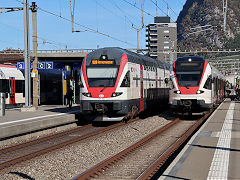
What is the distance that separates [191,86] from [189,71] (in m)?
0.89

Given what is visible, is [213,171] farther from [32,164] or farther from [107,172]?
[32,164]

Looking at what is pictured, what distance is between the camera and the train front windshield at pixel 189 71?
65.3 feet

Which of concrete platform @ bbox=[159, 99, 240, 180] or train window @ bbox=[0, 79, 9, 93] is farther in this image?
train window @ bbox=[0, 79, 9, 93]

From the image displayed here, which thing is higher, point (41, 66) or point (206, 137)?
point (41, 66)

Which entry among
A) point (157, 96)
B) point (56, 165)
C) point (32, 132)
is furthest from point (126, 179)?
point (157, 96)

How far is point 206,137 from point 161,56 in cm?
15549

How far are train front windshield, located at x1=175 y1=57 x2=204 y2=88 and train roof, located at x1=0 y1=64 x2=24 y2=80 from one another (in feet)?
41.4

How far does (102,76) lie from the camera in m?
17.4

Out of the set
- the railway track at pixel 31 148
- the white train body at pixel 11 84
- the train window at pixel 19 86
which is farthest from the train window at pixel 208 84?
the train window at pixel 19 86

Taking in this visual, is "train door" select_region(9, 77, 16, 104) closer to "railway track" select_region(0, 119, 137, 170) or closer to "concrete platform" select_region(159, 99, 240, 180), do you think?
"railway track" select_region(0, 119, 137, 170)

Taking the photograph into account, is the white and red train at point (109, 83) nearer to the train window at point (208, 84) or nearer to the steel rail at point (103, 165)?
the train window at point (208, 84)

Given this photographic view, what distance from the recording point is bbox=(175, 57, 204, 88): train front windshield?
65.3 feet

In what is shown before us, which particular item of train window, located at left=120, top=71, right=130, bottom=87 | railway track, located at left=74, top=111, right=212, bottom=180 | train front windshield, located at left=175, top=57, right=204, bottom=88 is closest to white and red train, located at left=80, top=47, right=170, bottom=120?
train window, located at left=120, top=71, right=130, bottom=87

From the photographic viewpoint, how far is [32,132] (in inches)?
609
